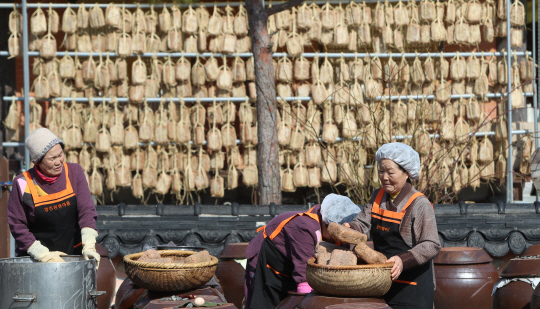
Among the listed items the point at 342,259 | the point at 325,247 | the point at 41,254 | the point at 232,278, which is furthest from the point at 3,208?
the point at 342,259

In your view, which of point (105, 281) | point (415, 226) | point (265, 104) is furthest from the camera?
point (265, 104)

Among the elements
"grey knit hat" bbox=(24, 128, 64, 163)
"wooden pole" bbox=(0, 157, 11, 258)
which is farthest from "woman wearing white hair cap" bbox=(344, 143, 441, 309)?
"wooden pole" bbox=(0, 157, 11, 258)

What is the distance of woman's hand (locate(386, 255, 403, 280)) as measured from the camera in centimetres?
286

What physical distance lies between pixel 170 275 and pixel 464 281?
2.15 metres

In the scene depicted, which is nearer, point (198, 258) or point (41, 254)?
point (41, 254)

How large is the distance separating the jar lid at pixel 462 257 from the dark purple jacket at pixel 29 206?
2400 mm

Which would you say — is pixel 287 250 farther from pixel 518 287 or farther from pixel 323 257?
pixel 518 287

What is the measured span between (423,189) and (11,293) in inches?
159

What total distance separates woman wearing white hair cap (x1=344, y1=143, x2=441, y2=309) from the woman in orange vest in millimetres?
1570

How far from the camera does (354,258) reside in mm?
2875

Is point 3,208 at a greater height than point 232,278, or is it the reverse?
point 3,208

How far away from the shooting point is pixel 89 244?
3.46 metres

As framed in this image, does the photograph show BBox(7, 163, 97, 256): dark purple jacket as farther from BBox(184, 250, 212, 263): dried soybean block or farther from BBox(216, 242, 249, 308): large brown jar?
BBox(216, 242, 249, 308): large brown jar

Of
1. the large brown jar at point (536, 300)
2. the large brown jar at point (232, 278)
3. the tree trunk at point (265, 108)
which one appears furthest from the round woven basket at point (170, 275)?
the tree trunk at point (265, 108)
